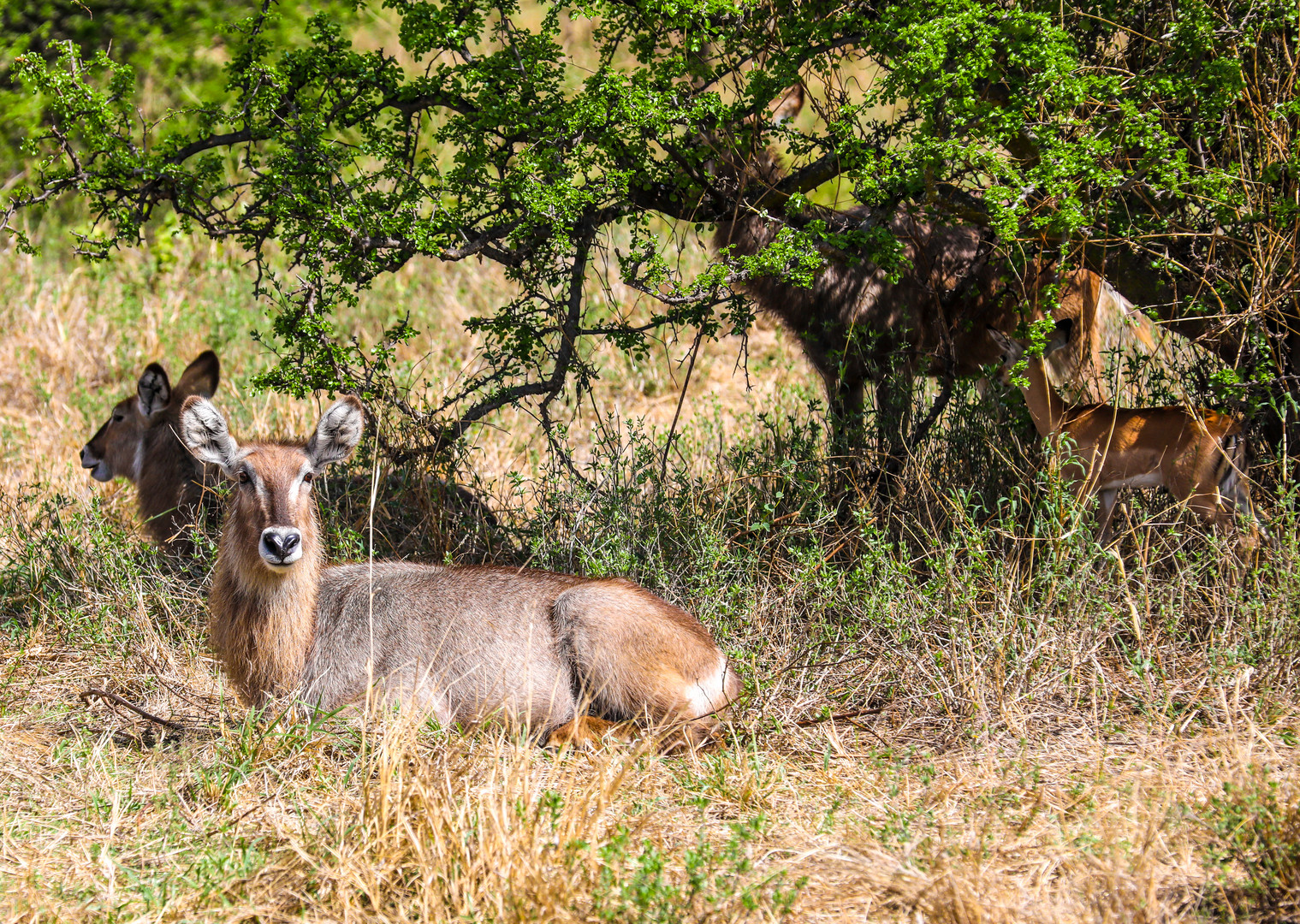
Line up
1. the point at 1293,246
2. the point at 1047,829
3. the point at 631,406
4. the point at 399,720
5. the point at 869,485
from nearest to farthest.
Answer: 1. the point at 1047,829
2. the point at 399,720
3. the point at 1293,246
4. the point at 869,485
5. the point at 631,406

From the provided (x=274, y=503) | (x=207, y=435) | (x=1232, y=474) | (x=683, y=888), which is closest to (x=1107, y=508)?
(x=1232, y=474)

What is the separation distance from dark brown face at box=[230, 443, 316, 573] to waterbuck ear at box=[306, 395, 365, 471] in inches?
2.2

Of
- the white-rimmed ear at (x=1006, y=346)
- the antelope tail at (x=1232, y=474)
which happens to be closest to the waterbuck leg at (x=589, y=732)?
the white-rimmed ear at (x=1006, y=346)

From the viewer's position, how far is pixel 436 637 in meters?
4.59

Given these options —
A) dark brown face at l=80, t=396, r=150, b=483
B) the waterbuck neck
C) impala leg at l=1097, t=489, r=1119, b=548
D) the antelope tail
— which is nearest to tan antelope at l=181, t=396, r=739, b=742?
the waterbuck neck

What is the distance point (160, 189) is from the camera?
561 centimetres

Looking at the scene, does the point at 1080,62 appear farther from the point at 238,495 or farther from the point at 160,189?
the point at 160,189

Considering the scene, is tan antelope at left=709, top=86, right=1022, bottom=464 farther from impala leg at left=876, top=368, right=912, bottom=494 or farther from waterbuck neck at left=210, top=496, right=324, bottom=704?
waterbuck neck at left=210, top=496, right=324, bottom=704

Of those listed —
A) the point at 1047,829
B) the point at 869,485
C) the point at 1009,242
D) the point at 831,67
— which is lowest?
the point at 1047,829

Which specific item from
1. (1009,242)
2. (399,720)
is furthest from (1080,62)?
(399,720)

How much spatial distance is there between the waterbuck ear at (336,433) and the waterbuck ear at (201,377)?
2.27 metres

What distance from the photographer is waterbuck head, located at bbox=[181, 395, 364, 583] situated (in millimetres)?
4383

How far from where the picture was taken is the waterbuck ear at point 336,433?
4.54m

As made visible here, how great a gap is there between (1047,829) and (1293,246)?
2.82m
